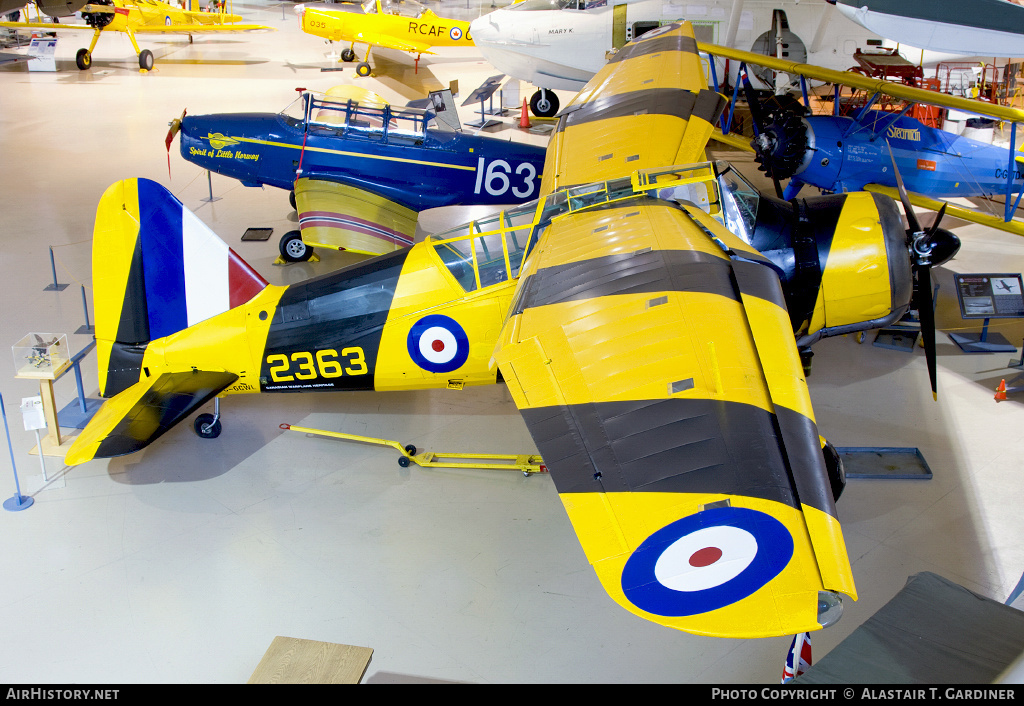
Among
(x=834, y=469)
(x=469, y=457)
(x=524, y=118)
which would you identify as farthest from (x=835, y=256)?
(x=524, y=118)

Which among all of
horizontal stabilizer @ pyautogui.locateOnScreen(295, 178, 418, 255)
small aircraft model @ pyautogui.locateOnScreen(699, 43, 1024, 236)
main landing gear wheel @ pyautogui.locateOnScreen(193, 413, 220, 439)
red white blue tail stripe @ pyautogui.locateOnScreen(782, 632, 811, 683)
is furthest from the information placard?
main landing gear wheel @ pyautogui.locateOnScreen(193, 413, 220, 439)

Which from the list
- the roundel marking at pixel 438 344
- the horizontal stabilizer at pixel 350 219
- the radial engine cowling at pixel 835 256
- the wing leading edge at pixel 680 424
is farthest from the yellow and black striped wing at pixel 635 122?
the wing leading edge at pixel 680 424

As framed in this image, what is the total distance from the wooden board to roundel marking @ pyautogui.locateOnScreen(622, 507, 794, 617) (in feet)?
5.01

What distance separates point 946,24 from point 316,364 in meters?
6.22

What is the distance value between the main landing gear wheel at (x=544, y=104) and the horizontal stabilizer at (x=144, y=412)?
9451 mm

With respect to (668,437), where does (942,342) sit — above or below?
below

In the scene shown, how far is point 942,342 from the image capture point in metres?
7.16

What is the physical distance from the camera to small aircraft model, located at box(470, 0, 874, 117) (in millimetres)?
11008

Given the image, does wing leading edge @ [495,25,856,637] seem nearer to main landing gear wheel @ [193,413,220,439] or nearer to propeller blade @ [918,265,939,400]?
propeller blade @ [918,265,939,400]

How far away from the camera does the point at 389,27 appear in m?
17.4
